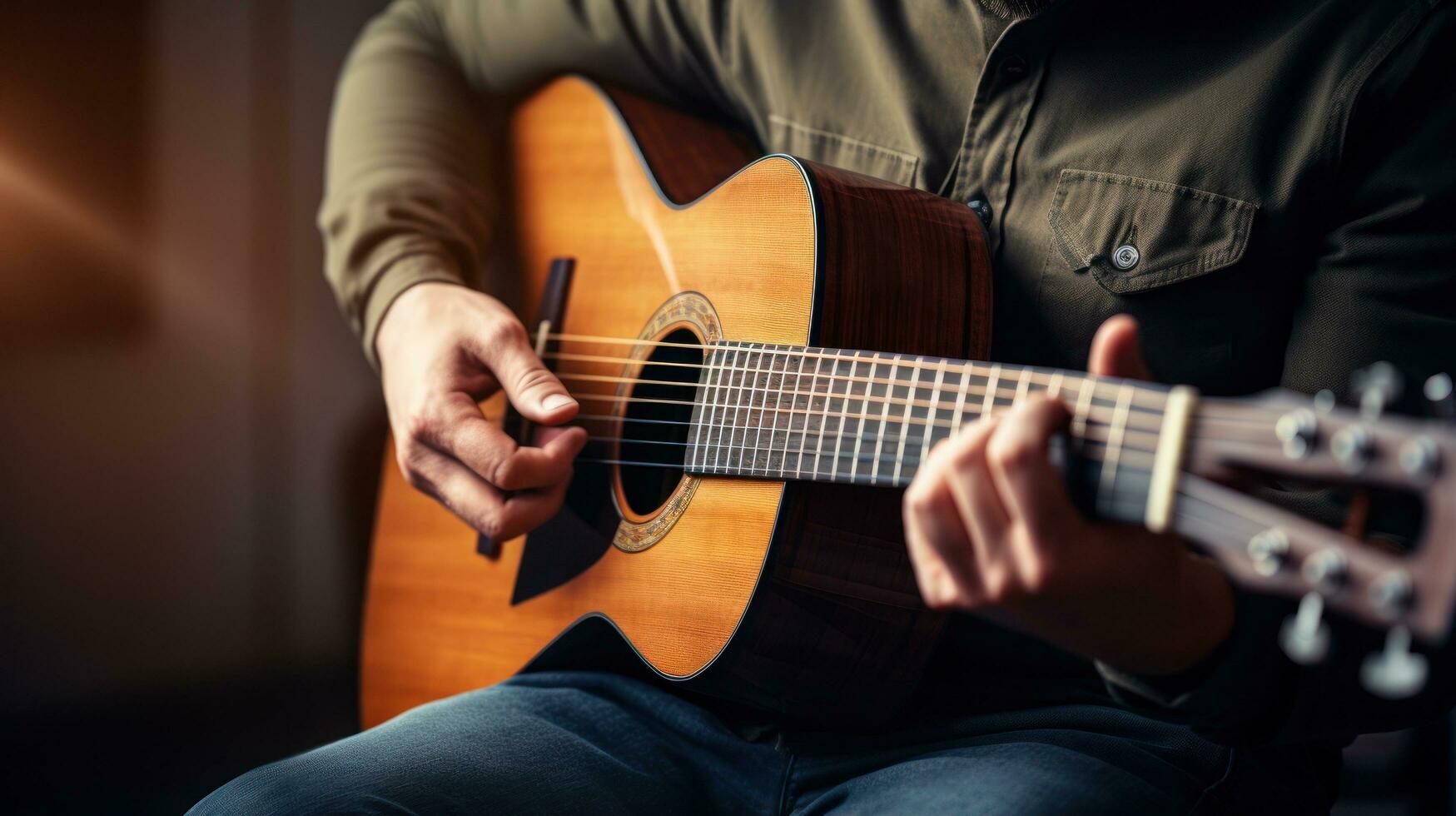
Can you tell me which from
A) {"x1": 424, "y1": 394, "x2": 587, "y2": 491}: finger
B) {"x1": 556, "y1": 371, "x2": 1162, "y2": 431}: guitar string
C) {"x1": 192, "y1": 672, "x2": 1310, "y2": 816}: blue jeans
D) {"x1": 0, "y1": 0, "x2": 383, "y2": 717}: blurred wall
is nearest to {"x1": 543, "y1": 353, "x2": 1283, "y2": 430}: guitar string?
{"x1": 556, "y1": 371, "x2": 1162, "y2": 431}: guitar string

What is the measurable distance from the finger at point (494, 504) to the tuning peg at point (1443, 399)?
77 centimetres

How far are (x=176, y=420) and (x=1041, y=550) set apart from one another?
193cm

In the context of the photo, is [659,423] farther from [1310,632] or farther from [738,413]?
[1310,632]

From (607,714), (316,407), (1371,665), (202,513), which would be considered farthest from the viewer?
(316,407)

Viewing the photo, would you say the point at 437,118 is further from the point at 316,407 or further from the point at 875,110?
the point at 316,407

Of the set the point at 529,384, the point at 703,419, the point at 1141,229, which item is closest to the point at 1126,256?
the point at 1141,229

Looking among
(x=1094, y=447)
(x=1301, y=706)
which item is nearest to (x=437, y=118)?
(x=1094, y=447)

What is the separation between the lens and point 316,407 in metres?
2.22

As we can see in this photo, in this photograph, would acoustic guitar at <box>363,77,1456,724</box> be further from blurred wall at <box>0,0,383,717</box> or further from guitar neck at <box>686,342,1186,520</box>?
blurred wall at <box>0,0,383,717</box>

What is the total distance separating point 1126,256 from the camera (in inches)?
35.2

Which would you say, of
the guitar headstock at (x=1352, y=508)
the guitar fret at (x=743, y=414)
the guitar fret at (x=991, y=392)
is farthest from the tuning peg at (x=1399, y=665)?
the guitar fret at (x=743, y=414)

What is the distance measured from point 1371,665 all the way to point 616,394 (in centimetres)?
74

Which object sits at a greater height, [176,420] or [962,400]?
[962,400]

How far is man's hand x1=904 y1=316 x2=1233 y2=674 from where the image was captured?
57cm
